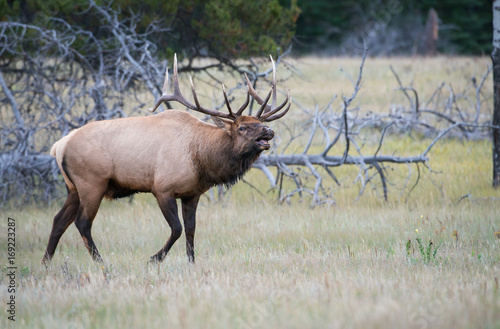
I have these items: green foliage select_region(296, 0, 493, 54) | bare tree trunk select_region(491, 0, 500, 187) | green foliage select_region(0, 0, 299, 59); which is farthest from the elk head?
green foliage select_region(296, 0, 493, 54)

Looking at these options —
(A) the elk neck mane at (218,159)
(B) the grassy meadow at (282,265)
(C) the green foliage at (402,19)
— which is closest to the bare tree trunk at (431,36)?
(C) the green foliage at (402,19)

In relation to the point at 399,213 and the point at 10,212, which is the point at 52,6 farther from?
the point at 399,213

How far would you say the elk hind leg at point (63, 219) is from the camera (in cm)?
656

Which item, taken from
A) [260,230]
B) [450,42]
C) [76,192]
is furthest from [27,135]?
[450,42]

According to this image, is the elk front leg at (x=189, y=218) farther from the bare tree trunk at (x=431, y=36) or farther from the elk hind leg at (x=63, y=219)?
the bare tree trunk at (x=431, y=36)

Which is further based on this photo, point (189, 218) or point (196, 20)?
point (196, 20)

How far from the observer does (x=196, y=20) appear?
1130 cm

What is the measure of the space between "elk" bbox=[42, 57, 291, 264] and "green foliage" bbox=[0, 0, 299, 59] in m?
4.38

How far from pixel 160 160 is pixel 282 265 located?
1651 mm

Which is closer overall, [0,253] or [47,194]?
[0,253]

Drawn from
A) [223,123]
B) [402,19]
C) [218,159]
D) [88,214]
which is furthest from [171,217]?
[402,19]

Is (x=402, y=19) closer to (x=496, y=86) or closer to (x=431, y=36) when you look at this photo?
(x=431, y=36)

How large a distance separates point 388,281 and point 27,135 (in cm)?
652

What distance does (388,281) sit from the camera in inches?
184
